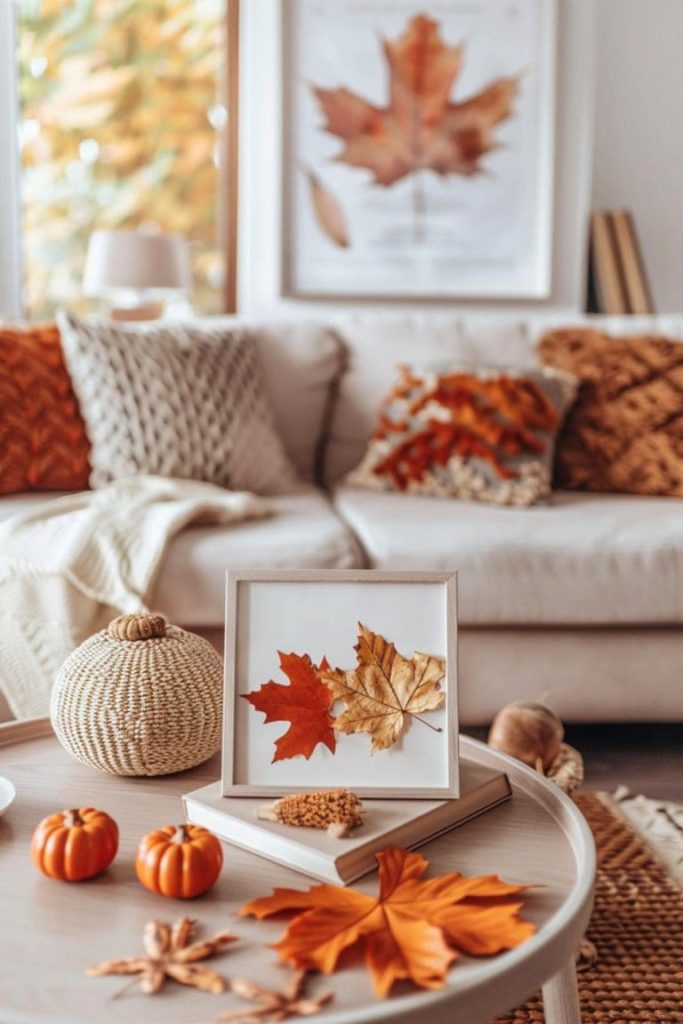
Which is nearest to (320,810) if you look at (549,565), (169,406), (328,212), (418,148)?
(549,565)

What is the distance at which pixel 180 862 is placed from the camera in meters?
0.77

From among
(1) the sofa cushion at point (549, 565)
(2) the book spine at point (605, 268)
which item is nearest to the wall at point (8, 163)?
(2) the book spine at point (605, 268)

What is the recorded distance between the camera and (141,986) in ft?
2.16

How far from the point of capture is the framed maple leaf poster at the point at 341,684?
0.90 meters

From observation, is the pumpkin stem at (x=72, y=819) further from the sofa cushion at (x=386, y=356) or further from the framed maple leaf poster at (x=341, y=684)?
the sofa cushion at (x=386, y=356)

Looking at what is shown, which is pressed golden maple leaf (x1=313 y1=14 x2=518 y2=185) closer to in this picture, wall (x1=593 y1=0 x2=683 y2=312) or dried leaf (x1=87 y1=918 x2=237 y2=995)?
wall (x1=593 y1=0 x2=683 y2=312)

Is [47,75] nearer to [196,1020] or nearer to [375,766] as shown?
[375,766]

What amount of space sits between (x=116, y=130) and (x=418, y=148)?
1161 millimetres

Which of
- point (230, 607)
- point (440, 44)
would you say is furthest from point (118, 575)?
point (440, 44)

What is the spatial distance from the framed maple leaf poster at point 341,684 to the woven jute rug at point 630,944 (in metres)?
0.45

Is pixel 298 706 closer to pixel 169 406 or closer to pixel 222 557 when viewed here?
pixel 222 557

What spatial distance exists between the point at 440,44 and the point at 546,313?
947 millimetres

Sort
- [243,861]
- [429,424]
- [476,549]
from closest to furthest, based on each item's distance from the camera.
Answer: [243,861] → [476,549] → [429,424]

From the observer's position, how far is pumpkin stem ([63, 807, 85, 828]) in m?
0.81
